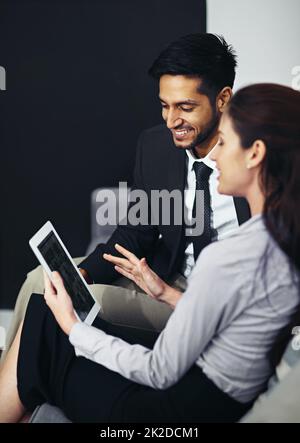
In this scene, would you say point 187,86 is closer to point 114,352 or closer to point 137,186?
point 137,186

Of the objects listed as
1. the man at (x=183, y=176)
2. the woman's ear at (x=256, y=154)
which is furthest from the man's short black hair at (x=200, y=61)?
the woman's ear at (x=256, y=154)

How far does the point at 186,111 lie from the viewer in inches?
88.3

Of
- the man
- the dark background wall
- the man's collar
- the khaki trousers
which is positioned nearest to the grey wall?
the dark background wall

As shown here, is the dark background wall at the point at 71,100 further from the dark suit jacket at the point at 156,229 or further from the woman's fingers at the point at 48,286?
the woman's fingers at the point at 48,286

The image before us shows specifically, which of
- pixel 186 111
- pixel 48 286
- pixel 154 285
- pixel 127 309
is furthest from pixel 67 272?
pixel 186 111

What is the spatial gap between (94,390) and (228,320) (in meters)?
0.40

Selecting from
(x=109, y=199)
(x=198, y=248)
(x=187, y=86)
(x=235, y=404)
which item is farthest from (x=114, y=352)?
(x=109, y=199)

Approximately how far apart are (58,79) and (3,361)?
1522 millimetres

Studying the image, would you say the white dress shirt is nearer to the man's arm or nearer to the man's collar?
the man's collar

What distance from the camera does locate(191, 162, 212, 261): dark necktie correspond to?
221 cm

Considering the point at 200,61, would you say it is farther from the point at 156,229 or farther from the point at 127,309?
the point at 127,309

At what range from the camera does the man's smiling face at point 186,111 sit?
7.25ft

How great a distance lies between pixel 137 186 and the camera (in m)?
2.47

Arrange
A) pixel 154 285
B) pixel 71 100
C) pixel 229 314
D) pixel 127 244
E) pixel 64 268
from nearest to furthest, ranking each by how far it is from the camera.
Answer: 1. pixel 229 314
2. pixel 64 268
3. pixel 154 285
4. pixel 127 244
5. pixel 71 100
